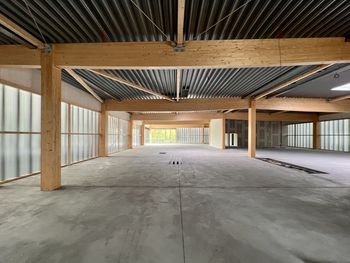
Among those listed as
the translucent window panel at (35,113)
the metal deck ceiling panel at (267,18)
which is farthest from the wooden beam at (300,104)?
the translucent window panel at (35,113)

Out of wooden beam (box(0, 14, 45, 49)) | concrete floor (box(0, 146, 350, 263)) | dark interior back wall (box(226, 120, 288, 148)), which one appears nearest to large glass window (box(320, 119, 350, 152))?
dark interior back wall (box(226, 120, 288, 148))

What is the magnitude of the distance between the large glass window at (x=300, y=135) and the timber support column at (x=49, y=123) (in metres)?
25.3

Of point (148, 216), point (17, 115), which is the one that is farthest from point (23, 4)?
point (148, 216)

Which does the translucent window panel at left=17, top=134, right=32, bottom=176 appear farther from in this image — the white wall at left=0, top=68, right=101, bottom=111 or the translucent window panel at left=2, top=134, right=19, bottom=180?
the white wall at left=0, top=68, right=101, bottom=111

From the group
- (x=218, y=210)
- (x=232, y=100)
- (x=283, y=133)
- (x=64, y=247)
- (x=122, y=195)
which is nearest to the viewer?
(x=64, y=247)

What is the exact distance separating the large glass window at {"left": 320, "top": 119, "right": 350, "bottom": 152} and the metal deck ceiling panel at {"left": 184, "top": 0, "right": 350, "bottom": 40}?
17.8m

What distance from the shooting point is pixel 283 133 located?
25609mm

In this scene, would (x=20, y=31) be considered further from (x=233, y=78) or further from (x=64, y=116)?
(x=233, y=78)

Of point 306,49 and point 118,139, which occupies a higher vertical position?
point 306,49

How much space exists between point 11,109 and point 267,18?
7356 mm

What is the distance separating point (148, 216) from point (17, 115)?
18.3ft

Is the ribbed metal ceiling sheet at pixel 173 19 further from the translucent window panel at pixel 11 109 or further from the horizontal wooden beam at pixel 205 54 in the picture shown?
the translucent window panel at pixel 11 109

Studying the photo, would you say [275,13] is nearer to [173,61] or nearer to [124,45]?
[173,61]

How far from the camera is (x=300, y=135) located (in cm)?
2386
